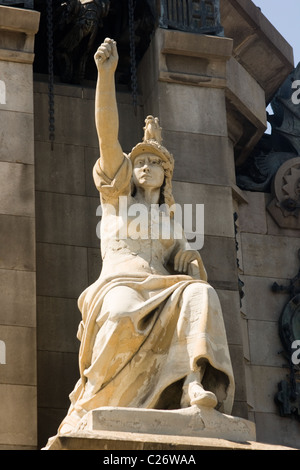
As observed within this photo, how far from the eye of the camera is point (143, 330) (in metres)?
14.7

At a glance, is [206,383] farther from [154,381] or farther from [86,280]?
[86,280]

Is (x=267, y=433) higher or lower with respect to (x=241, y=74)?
lower

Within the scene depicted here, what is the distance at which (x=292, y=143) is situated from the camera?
794 inches

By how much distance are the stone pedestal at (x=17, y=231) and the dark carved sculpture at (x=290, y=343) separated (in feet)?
11.6

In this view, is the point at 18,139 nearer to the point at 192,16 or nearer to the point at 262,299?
the point at 192,16

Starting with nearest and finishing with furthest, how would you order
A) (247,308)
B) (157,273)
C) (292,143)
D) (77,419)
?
(77,419)
(157,273)
(247,308)
(292,143)

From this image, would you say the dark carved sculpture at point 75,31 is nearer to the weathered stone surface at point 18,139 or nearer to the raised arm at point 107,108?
the weathered stone surface at point 18,139

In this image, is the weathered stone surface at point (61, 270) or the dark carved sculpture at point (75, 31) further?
the dark carved sculpture at point (75, 31)

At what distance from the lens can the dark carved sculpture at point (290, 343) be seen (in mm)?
18172

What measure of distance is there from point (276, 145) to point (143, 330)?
244 inches

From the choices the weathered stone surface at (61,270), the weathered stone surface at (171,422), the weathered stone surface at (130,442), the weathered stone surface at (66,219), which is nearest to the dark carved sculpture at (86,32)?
the weathered stone surface at (66,219)

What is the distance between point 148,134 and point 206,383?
2.93 m

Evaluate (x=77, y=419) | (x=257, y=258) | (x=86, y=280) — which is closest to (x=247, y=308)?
(x=257, y=258)

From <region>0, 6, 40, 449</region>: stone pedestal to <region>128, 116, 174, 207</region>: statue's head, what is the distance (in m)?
1.58
